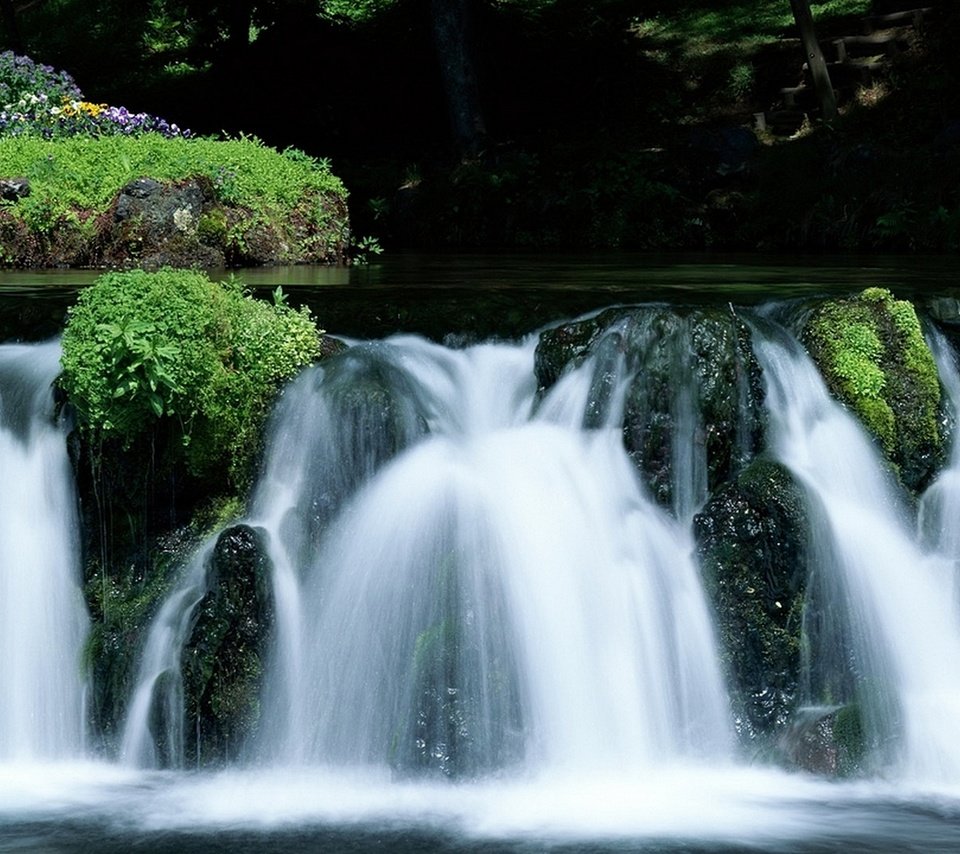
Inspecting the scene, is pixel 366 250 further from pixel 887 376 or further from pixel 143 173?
pixel 887 376

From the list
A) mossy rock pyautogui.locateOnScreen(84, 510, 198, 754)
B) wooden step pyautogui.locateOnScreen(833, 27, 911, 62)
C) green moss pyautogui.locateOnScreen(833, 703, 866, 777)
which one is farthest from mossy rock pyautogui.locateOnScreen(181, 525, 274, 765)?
wooden step pyautogui.locateOnScreen(833, 27, 911, 62)

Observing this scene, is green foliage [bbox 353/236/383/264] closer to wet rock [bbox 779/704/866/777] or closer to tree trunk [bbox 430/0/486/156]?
tree trunk [bbox 430/0/486/156]

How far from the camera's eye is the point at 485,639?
7.53 metres

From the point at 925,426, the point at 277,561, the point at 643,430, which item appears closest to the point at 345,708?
the point at 277,561

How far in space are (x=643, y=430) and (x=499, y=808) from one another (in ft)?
7.52

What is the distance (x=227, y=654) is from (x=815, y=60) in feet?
56.4

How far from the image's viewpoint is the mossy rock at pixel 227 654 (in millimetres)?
7512

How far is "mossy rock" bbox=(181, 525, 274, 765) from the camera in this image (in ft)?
24.6

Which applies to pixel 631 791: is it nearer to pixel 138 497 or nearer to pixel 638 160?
pixel 138 497

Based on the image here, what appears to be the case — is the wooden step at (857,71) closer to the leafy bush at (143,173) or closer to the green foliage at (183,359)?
the leafy bush at (143,173)

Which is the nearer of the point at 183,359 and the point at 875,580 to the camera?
the point at 183,359

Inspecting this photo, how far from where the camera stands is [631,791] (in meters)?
7.12

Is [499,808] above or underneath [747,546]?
underneath

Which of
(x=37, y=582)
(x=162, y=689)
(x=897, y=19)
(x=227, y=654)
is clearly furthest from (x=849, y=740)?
(x=897, y=19)
